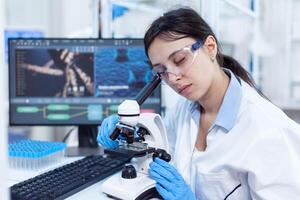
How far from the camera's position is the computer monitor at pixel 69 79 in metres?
1.37

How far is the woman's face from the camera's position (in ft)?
3.14

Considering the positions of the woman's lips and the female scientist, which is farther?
the woman's lips

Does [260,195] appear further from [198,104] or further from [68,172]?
[68,172]

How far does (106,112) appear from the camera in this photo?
1.39 metres

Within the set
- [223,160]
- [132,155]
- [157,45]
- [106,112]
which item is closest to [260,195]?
[223,160]

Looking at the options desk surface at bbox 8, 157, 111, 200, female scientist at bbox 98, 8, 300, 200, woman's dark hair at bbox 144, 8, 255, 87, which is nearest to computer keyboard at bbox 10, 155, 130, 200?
desk surface at bbox 8, 157, 111, 200

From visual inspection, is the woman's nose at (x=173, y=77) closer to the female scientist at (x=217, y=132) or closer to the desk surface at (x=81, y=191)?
the female scientist at (x=217, y=132)

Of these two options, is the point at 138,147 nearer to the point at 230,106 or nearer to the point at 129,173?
the point at 129,173

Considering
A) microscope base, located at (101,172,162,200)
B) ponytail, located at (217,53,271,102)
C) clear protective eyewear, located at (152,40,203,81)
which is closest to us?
microscope base, located at (101,172,162,200)

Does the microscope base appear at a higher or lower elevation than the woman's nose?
lower

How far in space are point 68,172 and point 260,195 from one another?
1.74 ft

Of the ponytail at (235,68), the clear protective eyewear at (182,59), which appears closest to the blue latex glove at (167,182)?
the clear protective eyewear at (182,59)

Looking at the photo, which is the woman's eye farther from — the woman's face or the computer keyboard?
the computer keyboard

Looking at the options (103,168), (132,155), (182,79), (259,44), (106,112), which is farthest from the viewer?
(259,44)
